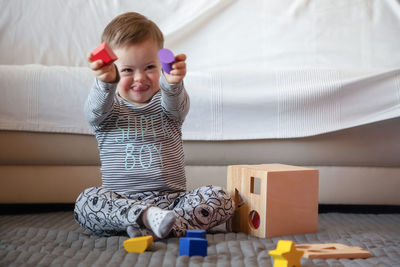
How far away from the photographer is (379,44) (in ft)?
5.54

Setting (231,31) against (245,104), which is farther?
(231,31)

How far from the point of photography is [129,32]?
108cm

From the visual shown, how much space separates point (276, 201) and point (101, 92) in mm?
460

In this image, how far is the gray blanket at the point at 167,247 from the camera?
2.48 feet

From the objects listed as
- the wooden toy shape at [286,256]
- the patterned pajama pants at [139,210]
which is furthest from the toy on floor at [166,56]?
the wooden toy shape at [286,256]

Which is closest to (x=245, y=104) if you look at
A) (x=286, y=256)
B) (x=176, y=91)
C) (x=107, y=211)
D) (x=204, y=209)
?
(x=176, y=91)

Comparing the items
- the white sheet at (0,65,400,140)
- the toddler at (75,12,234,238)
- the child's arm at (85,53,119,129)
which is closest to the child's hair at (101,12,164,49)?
the toddler at (75,12,234,238)

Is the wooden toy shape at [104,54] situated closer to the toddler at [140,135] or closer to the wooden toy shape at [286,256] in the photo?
the toddler at [140,135]

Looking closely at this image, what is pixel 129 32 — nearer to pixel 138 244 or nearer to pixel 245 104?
pixel 245 104

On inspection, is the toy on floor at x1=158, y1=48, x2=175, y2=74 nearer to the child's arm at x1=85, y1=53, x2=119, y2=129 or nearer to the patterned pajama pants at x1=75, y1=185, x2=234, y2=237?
the child's arm at x1=85, y1=53, x2=119, y2=129

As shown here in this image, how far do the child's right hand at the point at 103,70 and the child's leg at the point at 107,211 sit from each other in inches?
9.6

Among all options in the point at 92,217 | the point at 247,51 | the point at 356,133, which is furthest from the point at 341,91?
the point at 92,217

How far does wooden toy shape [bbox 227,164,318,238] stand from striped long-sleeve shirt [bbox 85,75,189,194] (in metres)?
0.16

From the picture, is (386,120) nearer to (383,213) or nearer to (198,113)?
(383,213)
